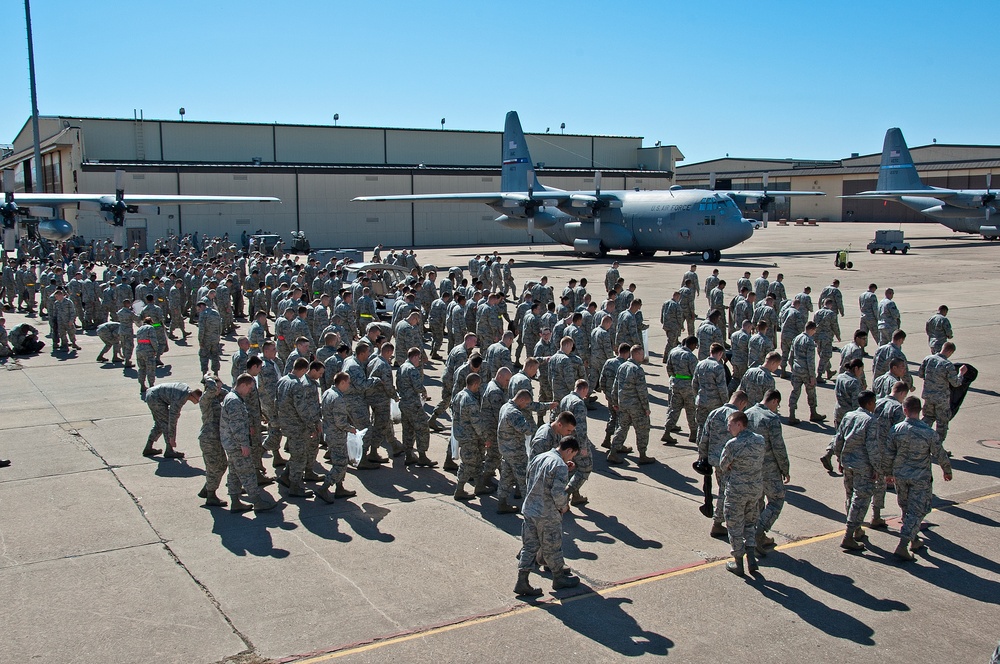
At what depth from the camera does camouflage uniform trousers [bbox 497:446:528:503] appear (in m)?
8.27

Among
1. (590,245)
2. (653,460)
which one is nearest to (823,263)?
(590,245)

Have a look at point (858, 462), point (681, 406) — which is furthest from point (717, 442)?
point (681, 406)

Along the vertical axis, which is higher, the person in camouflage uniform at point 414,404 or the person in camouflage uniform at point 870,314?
the person in camouflage uniform at point 870,314

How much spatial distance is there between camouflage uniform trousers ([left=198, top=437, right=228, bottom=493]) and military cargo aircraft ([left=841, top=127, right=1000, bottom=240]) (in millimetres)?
45928

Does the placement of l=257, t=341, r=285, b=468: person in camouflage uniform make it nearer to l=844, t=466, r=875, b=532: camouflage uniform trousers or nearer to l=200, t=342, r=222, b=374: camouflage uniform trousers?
l=200, t=342, r=222, b=374: camouflage uniform trousers

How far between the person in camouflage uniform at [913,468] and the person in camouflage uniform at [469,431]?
4040 millimetres

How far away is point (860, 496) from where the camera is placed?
7668mm

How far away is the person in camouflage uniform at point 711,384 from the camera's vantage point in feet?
33.0

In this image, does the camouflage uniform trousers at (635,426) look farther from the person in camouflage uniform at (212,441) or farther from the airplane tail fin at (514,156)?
the airplane tail fin at (514,156)

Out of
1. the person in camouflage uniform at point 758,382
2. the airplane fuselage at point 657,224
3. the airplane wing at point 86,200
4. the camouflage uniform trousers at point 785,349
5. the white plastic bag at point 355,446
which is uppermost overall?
the airplane wing at point 86,200

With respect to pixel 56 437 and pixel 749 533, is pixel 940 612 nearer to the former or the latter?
pixel 749 533

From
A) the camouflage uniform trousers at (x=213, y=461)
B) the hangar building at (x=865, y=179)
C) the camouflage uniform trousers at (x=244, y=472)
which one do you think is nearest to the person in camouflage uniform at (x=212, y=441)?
the camouflage uniform trousers at (x=213, y=461)

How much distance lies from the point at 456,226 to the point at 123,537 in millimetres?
46380

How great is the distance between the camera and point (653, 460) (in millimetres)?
10383
